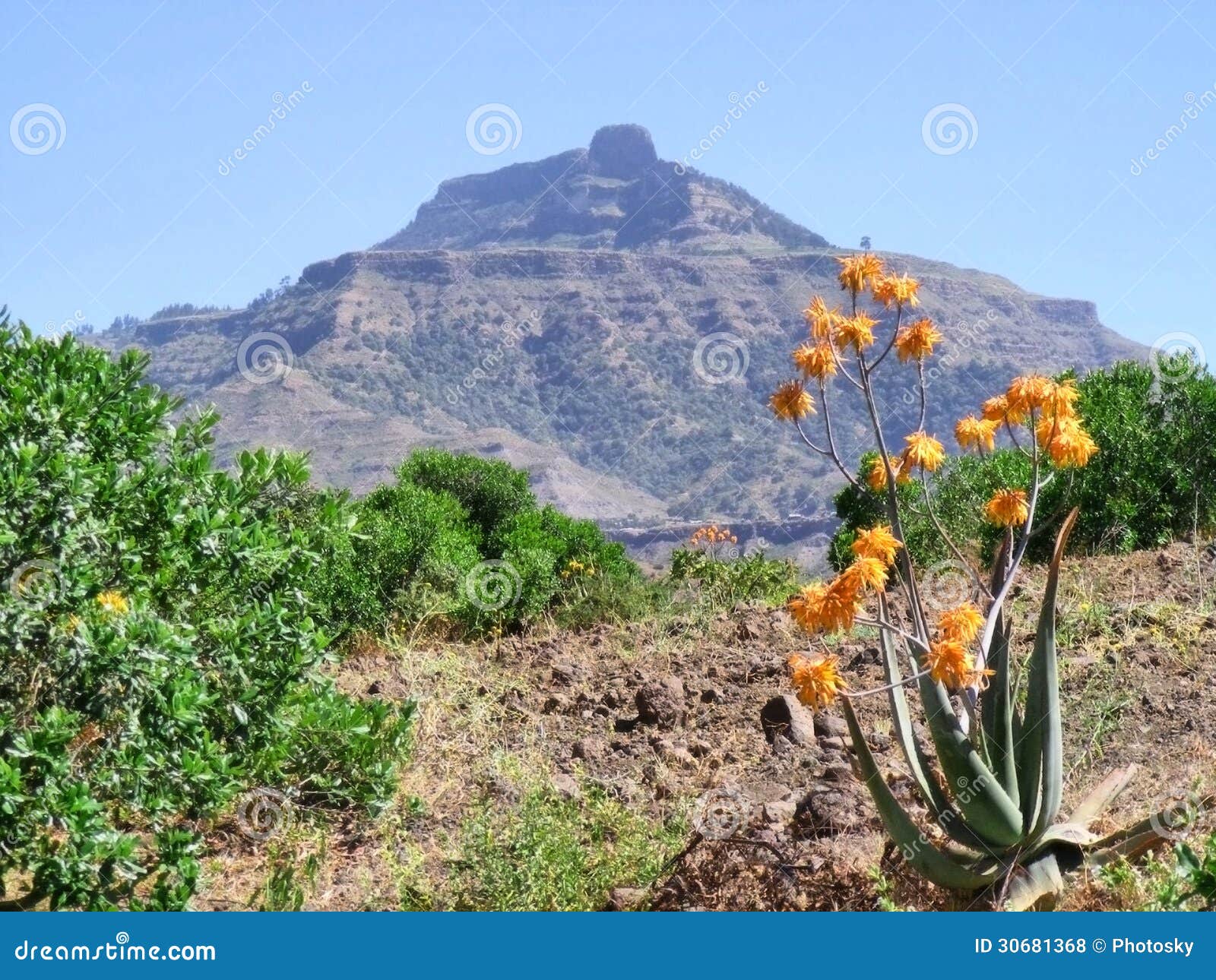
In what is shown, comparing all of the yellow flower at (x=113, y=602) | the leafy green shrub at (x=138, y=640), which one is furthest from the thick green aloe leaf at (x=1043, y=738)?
the yellow flower at (x=113, y=602)

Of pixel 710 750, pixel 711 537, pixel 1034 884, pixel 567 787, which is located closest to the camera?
pixel 1034 884

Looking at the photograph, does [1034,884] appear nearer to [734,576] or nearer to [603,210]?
[734,576]

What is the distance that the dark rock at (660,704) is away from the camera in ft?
22.2

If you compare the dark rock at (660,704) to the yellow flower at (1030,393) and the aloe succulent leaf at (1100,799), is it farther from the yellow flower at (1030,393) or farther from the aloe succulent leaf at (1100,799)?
the yellow flower at (1030,393)

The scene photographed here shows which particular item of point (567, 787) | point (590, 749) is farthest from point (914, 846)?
point (590, 749)

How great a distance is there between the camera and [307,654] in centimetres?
486

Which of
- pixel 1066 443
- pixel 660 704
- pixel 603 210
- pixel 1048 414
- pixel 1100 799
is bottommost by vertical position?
pixel 1100 799

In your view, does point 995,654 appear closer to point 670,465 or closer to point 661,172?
point 670,465

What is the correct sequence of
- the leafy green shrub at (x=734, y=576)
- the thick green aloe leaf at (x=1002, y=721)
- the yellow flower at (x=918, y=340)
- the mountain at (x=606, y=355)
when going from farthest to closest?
the mountain at (x=606, y=355)
the leafy green shrub at (x=734, y=576)
the yellow flower at (x=918, y=340)
the thick green aloe leaf at (x=1002, y=721)

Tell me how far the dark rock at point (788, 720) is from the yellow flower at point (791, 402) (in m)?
2.37

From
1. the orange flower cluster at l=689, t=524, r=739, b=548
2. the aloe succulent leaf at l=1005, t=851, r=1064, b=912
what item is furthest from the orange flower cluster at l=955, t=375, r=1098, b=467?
the orange flower cluster at l=689, t=524, r=739, b=548

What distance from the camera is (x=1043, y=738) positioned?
4.23m

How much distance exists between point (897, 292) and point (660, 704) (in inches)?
123

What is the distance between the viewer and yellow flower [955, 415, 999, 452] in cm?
460
